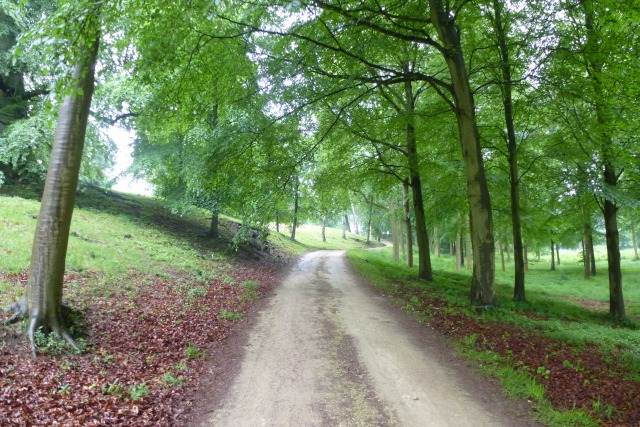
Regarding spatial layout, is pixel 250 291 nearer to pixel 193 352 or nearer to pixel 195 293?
pixel 195 293

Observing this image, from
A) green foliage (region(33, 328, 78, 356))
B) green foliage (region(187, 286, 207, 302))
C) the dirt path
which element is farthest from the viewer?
green foliage (region(187, 286, 207, 302))

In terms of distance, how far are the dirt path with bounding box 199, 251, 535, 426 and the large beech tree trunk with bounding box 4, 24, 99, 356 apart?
3.50 metres

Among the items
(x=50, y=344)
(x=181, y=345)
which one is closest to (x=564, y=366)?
(x=181, y=345)

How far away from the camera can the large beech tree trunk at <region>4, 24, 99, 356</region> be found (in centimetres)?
637

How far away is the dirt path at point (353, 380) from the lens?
16.0 ft

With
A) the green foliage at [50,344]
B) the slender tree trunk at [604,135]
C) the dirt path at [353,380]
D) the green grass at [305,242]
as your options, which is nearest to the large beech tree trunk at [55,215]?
the green foliage at [50,344]

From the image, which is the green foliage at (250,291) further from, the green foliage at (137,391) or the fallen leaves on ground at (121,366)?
the green foliage at (137,391)

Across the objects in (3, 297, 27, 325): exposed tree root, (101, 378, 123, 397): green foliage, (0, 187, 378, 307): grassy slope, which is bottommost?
(101, 378, 123, 397): green foliage

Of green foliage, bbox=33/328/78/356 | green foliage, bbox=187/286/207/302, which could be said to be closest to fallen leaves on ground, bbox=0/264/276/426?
green foliage, bbox=33/328/78/356

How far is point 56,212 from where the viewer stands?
644 centimetres

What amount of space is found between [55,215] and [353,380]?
584cm

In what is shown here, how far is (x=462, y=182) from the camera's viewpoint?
653 inches

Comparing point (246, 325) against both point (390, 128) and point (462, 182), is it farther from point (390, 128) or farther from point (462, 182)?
point (462, 182)

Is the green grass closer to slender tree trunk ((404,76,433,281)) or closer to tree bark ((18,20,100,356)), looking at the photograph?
slender tree trunk ((404,76,433,281))
